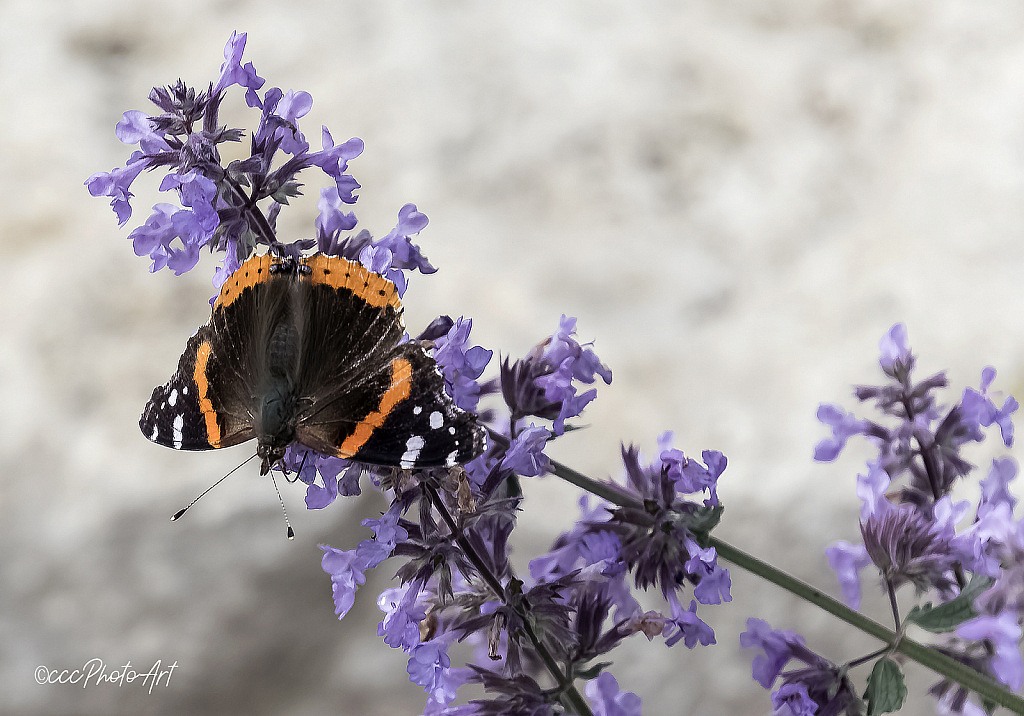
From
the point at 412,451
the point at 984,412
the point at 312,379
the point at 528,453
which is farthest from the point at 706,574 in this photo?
the point at 312,379

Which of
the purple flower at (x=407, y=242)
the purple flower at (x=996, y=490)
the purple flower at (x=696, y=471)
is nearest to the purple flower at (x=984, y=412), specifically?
the purple flower at (x=996, y=490)

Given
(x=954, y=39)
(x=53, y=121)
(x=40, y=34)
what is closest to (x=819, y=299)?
(x=954, y=39)

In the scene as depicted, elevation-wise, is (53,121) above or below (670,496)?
above

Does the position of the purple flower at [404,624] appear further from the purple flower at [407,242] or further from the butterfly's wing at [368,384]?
the purple flower at [407,242]

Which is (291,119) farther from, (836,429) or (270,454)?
(836,429)

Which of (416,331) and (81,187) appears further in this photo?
(81,187)

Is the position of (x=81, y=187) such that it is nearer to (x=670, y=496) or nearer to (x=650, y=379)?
(x=650, y=379)

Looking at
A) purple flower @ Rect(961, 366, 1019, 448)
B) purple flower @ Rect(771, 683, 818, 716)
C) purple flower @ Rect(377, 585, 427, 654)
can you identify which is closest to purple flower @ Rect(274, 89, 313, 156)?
purple flower @ Rect(377, 585, 427, 654)
